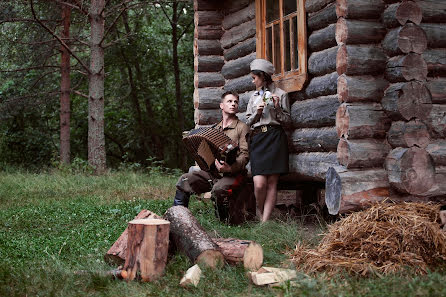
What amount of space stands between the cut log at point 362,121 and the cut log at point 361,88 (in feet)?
0.25

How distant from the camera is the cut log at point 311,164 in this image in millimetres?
7715

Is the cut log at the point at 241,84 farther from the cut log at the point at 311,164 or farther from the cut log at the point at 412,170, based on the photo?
the cut log at the point at 412,170

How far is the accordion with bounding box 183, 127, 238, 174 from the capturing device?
8305 mm

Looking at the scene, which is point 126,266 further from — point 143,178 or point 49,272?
point 143,178

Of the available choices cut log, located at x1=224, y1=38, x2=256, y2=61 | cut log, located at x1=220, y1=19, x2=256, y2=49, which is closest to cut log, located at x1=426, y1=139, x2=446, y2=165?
cut log, located at x1=224, y1=38, x2=256, y2=61

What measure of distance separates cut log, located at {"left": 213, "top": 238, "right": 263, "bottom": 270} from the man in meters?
2.45

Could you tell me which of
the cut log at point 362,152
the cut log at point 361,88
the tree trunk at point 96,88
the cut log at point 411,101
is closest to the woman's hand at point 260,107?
the cut log at point 361,88

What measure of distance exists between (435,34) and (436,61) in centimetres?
31

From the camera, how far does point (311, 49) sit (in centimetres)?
845

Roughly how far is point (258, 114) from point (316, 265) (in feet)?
9.75

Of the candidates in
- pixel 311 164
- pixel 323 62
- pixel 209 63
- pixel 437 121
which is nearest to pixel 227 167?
pixel 311 164

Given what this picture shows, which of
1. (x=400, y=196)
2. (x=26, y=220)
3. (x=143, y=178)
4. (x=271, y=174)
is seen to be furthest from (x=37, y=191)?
(x=400, y=196)

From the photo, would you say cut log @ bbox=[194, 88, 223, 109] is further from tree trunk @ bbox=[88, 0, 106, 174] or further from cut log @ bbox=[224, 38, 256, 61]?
tree trunk @ bbox=[88, 0, 106, 174]

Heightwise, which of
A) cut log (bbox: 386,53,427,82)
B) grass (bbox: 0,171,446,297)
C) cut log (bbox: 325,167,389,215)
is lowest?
grass (bbox: 0,171,446,297)
